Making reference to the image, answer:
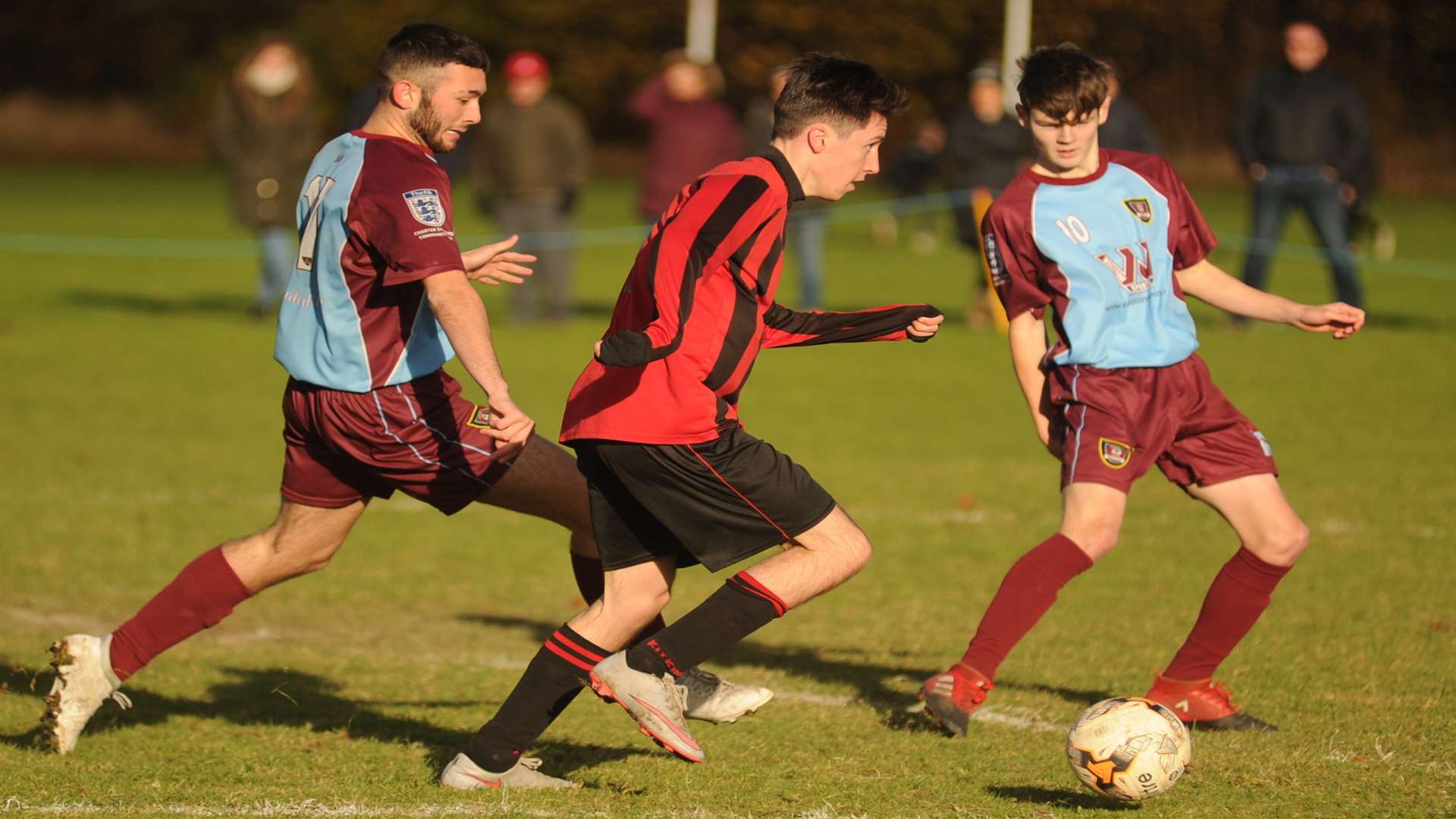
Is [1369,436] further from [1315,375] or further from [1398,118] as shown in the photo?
[1398,118]

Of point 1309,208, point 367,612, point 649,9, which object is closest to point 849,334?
point 367,612

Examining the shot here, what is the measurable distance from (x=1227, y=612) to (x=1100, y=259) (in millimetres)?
1100

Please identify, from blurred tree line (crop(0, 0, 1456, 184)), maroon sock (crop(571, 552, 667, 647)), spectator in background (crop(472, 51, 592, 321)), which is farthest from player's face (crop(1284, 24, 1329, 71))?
blurred tree line (crop(0, 0, 1456, 184))

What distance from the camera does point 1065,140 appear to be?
4.83 m

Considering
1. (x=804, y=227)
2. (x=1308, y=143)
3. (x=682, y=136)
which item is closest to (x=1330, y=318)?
(x=1308, y=143)

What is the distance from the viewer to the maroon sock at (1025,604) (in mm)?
4785

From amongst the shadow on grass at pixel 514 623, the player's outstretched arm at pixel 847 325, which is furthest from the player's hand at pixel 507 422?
the shadow on grass at pixel 514 623

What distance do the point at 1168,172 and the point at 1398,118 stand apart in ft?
129

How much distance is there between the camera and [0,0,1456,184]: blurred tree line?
40.9 meters

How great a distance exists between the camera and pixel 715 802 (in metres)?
4.34

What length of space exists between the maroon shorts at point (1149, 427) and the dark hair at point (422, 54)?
1862 millimetres

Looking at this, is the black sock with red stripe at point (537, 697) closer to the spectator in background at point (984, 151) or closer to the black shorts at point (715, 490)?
Answer: the black shorts at point (715, 490)

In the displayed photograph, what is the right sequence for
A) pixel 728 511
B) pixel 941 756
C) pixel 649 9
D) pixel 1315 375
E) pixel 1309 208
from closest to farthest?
pixel 728 511
pixel 941 756
pixel 1315 375
pixel 1309 208
pixel 649 9

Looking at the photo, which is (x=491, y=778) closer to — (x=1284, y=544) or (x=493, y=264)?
(x=493, y=264)
